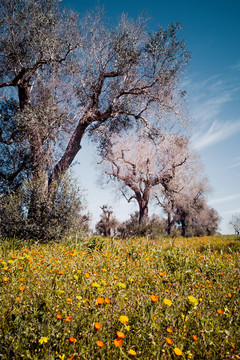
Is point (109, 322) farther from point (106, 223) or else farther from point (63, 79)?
point (106, 223)

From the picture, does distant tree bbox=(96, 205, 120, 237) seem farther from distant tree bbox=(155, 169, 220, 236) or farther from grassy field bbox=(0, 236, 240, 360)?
grassy field bbox=(0, 236, 240, 360)

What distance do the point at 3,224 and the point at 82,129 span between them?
677cm

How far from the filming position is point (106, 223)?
3844 centimetres

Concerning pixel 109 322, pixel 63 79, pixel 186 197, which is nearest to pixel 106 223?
pixel 186 197

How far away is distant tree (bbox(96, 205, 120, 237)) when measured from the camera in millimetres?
36469

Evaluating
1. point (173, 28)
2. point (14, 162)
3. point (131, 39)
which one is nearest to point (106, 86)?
point (131, 39)

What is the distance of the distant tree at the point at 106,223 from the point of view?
36.5 metres

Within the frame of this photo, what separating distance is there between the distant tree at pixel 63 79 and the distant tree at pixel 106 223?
2349 cm

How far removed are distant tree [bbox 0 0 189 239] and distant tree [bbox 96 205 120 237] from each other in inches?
925

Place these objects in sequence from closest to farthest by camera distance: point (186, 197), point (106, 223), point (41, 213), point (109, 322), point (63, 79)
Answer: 1. point (109, 322)
2. point (41, 213)
3. point (63, 79)
4. point (186, 197)
5. point (106, 223)

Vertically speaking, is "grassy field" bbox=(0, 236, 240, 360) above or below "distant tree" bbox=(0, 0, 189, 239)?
below

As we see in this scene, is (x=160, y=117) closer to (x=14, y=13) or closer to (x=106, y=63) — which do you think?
(x=106, y=63)

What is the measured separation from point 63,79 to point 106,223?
29313 millimetres

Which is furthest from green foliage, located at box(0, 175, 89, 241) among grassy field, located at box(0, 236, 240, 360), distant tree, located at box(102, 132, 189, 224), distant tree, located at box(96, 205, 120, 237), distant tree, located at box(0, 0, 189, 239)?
distant tree, located at box(96, 205, 120, 237)
